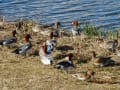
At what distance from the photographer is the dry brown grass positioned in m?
12.7

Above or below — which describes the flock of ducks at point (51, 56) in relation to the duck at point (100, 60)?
above

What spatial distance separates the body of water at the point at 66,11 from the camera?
23.6 meters

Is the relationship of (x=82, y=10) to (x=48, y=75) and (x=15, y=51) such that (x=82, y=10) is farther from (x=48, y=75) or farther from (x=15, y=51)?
(x=48, y=75)

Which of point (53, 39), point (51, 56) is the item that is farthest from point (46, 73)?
point (53, 39)

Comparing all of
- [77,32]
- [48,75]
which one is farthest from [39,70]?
[77,32]

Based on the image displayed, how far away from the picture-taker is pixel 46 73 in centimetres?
1384

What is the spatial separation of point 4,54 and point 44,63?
159 centimetres

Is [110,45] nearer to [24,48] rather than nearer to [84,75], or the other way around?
[24,48]

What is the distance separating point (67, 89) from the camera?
12.5 meters

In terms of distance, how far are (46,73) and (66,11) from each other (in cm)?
1222

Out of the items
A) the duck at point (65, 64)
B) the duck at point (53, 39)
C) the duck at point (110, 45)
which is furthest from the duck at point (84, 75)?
the duck at point (53, 39)

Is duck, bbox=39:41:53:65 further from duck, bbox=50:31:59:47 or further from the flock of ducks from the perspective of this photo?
duck, bbox=50:31:59:47

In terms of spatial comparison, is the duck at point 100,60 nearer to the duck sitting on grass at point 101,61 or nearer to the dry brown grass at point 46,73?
the duck sitting on grass at point 101,61

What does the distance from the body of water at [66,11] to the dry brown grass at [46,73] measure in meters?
6.63
